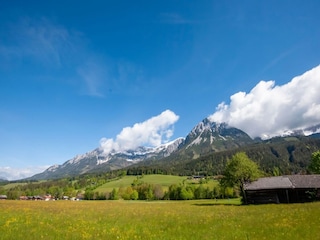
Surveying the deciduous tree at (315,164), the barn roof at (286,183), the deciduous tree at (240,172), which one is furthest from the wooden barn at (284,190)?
the deciduous tree at (315,164)

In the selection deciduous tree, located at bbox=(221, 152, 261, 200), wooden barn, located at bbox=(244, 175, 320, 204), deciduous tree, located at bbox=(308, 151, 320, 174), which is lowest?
wooden barn, located at bbox=(244, 175, 320, 204)

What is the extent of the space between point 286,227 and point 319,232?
2.53 metres

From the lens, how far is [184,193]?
135500 millimetres

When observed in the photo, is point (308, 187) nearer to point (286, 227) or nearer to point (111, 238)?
point (286, 227)

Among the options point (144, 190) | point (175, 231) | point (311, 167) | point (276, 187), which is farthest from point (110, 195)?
point (175, 231)

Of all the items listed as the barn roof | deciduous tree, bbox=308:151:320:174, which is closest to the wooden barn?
the barn roof

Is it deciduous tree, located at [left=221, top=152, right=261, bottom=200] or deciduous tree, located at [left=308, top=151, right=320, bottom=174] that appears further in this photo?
deciduous tree, located at [left=308, top=151, right=320, bottom=174]

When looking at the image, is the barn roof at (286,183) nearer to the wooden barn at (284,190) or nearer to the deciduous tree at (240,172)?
the wooden barn at (284,190)

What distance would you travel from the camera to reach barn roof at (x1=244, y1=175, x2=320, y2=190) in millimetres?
52975

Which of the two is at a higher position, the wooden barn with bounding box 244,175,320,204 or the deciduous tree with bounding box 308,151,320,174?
the deciduous tree with bounding box 308,151,320,174

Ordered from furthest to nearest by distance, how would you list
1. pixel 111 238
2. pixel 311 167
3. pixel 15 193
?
pixel 15 193 → pixel 311 167 → pixel 111 238

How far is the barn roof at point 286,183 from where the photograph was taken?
53.0 metres

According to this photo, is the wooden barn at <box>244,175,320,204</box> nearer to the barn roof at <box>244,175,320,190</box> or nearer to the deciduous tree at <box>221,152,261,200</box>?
the barn roof at <box>244,175,320,190</box>

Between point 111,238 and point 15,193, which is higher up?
point 15,193
